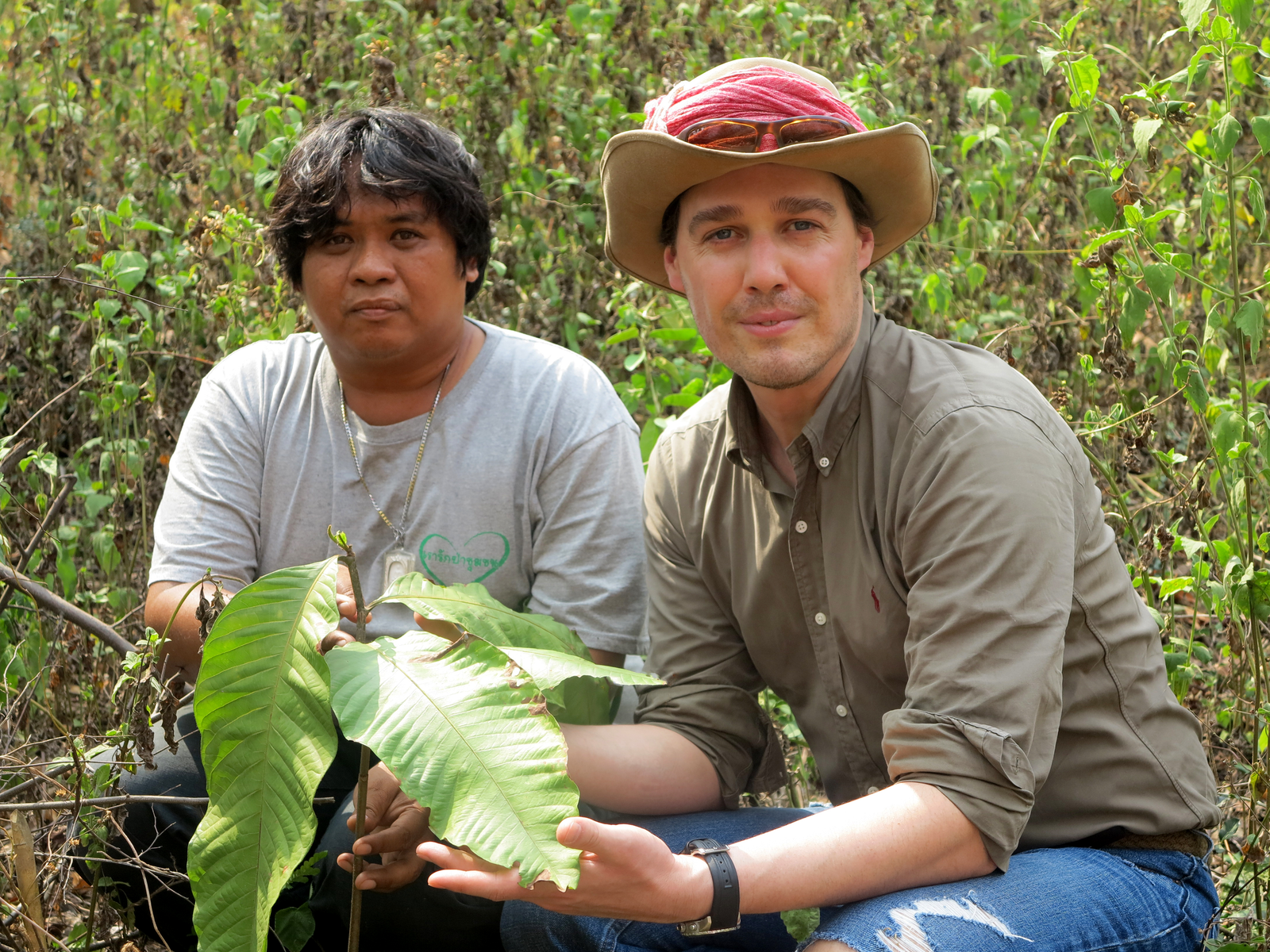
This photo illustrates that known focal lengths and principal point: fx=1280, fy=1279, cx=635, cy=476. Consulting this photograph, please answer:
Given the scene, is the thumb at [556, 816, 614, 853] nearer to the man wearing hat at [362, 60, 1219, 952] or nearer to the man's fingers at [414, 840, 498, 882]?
the man wearing hat at [362, 60, 1219, 952]

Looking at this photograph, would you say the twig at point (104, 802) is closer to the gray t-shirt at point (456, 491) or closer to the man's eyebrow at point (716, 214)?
the gray t-shirt at point (456, 491)

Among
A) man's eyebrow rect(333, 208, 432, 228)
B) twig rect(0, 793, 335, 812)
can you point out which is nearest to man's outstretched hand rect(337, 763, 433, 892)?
twig rect(0, 793, 335, 812)

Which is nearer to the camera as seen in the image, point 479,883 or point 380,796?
point 479,883

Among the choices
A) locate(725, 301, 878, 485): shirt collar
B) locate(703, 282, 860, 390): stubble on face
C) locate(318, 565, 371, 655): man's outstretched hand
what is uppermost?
locate(703, 282, 860, 390): stubble on face

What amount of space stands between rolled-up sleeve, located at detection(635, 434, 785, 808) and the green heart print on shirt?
0.30 meters

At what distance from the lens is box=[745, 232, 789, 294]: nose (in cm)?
196

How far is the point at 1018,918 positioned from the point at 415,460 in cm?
138

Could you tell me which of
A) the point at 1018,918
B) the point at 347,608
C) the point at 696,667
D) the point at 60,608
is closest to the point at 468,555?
the point at 696,667

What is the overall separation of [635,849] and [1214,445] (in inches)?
51.2

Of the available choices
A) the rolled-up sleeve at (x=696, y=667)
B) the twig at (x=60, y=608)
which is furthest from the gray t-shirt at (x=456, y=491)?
the twig at (x=60, y=608)

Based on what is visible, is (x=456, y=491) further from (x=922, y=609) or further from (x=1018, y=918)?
(x=1018, y=918)

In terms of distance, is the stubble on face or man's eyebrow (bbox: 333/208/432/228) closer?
the stubble on face

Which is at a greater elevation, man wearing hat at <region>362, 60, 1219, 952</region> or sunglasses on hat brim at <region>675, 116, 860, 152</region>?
sunglasses on hat brim at <region>675, 116, 860, 152</region>

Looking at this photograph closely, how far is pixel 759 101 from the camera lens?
2.02 metres
